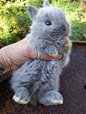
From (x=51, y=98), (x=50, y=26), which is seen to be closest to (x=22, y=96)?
(x=51, y=98)

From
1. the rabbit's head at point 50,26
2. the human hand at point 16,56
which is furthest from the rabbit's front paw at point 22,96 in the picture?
the rabbit's head at point 50,26

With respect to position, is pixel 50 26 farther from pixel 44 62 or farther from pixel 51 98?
pixel 51 98

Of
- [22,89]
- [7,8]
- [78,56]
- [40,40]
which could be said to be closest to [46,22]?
[40,40]

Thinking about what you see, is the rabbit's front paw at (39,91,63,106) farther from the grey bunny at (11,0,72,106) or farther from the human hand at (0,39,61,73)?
the human hand at (0,39,61,73)

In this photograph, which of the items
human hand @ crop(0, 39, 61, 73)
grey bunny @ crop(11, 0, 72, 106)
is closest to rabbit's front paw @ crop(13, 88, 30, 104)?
grey bunny @ crop(11, 0, 72, 106)

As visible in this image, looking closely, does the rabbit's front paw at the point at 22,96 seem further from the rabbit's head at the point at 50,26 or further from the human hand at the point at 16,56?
the rabbit's head at the point at 50,26

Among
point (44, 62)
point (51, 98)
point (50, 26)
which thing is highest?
point (50, 26)

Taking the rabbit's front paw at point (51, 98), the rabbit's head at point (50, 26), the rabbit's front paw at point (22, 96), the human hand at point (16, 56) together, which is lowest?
the rabbit's front paw at point (51, 98)
